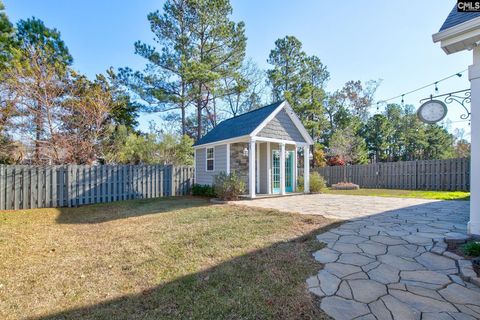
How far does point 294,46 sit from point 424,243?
21649 millimetres

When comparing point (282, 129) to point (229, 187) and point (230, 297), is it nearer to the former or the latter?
point (229, 187)

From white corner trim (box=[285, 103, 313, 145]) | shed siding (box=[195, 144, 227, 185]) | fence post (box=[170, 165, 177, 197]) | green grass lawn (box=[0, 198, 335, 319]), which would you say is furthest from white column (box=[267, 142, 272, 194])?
green grass lawn (box=[0, 198, 335, 319])

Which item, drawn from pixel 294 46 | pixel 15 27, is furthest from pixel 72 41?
pixel 294 46

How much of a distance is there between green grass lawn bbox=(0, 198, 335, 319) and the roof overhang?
3681 millimetres

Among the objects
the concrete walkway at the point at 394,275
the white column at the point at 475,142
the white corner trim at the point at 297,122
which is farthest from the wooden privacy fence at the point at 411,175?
the white column at the point at 475,142

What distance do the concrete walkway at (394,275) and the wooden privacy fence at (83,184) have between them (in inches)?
357

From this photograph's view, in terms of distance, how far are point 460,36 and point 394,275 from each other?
372 cm

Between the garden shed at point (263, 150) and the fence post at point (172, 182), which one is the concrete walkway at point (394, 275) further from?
the fence post at point (172, 182)

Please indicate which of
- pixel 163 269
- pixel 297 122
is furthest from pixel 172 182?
pixel 163 269

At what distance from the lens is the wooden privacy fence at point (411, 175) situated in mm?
12523

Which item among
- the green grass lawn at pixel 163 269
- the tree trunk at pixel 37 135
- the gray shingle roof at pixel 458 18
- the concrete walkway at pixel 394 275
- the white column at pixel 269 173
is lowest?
the green grass lawn at pixel 163 269

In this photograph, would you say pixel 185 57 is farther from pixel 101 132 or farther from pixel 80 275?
pixel 80 275

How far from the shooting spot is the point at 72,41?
675 inches

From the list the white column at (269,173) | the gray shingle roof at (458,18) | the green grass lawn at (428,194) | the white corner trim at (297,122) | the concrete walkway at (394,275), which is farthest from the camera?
the white corner trim at (297,122)
